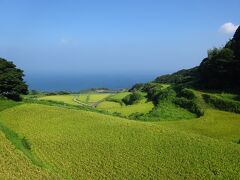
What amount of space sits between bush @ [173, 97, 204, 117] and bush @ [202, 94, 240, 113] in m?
1.29

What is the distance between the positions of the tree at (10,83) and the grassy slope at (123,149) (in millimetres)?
7428

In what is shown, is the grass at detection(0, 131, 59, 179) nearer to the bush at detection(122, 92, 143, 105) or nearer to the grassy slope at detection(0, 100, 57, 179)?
the grassy slope at detection(0, 100, 57, 179)

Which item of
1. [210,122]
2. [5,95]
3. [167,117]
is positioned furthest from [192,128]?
[5,95]

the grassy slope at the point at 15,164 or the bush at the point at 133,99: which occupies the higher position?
the bush at the point at 133,99

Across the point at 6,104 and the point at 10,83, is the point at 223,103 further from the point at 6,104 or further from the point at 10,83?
the point at 10,83

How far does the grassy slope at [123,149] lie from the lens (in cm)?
2216

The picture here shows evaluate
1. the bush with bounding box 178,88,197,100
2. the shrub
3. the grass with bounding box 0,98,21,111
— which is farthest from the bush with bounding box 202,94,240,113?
the grass with bounding box 0,98,21,111

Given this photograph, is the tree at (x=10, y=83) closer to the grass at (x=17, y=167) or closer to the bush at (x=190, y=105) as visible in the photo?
the bush at (x=190, y=105)

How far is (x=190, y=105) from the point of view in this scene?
35094mm

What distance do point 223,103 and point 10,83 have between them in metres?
19.5

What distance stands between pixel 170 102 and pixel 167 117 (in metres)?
4.02

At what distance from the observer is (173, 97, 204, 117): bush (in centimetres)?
3344

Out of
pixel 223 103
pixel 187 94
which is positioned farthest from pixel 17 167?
pixel 187 94

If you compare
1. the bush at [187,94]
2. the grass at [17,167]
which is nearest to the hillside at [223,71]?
the bush at [187,94]
